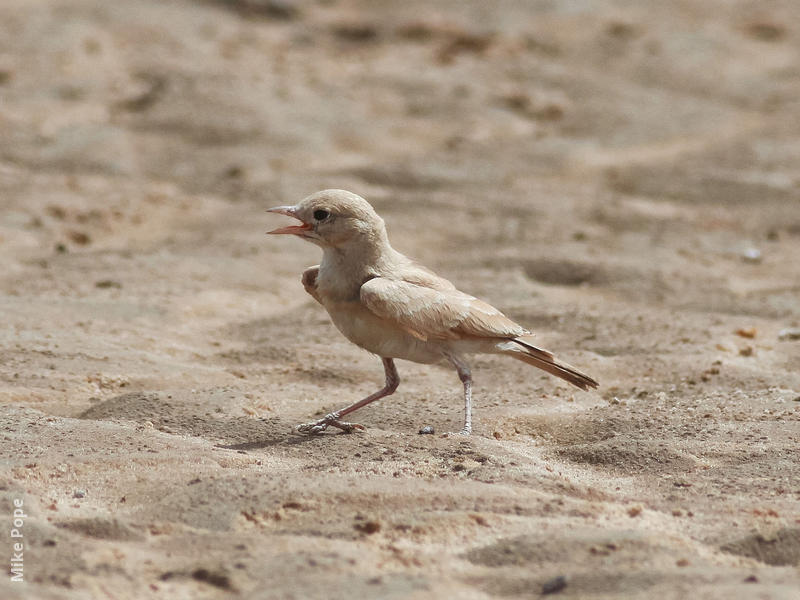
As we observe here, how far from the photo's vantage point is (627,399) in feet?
18.3

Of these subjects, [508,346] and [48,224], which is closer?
[508,346]

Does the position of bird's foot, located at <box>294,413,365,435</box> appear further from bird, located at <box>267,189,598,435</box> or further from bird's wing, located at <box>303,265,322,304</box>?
bird's wing, located at <box>303,265,322,304</box>

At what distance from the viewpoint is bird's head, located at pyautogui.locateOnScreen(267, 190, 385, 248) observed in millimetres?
4996

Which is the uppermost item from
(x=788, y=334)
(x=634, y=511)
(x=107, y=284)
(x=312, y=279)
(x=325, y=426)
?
(x=312, y=279)

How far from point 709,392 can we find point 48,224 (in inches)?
196

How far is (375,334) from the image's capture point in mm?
4879

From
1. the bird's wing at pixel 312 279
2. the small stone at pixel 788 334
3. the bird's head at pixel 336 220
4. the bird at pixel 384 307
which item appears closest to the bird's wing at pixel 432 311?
the bird at pixel 384 307

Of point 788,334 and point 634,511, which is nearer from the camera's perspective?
point 634,511

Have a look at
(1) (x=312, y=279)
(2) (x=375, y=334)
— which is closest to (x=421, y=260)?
(1) (x=312, y=279)

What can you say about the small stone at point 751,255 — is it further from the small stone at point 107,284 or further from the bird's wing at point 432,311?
the small stone at point 107,284

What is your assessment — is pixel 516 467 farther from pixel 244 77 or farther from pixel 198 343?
pixel 244 77

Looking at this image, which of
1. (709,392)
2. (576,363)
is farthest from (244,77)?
(709,392)

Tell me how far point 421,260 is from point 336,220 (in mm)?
3265

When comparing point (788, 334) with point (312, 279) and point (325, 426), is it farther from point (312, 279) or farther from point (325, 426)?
point (325, 426)
